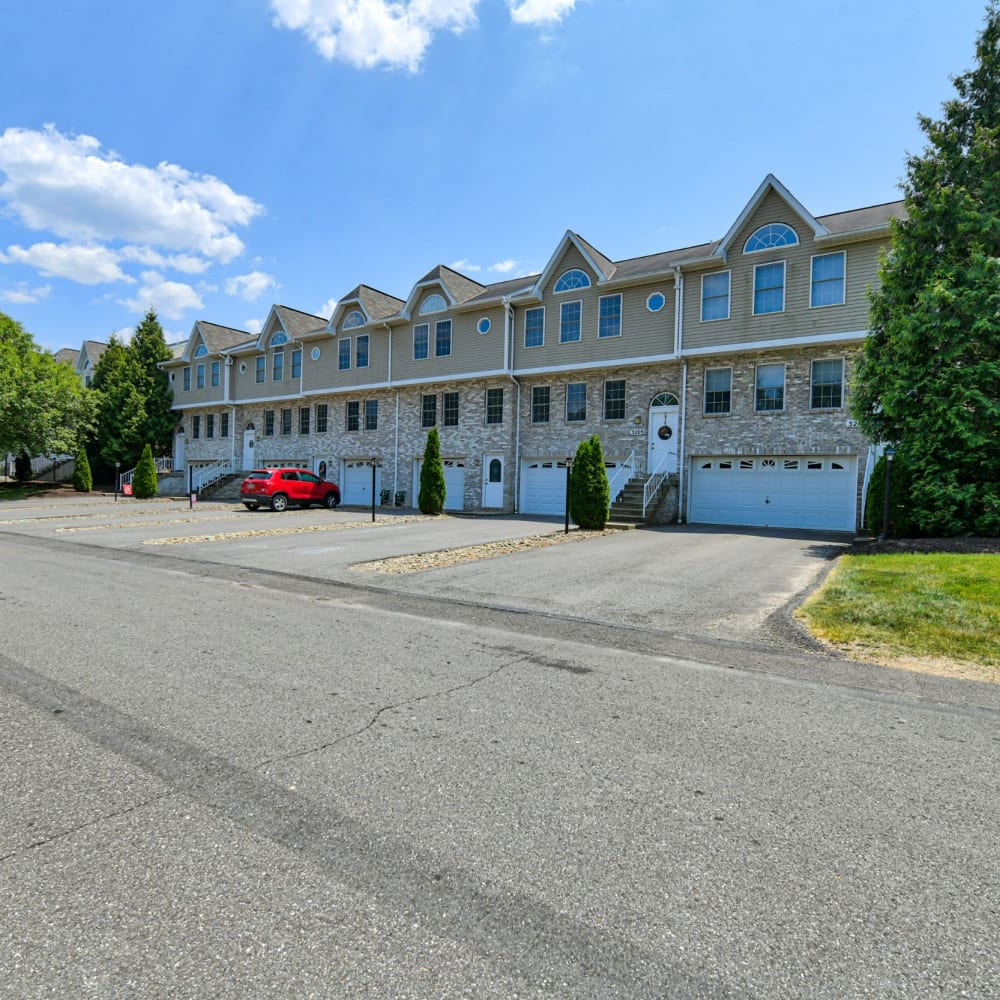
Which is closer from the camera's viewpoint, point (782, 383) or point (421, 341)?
point (782, 383)

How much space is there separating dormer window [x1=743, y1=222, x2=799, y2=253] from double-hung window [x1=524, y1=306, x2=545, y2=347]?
724cm

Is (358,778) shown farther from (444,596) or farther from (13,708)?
(444,596)

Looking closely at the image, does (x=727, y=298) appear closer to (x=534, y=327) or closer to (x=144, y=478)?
(x=534, y=327)

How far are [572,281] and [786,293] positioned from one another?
7335 mm

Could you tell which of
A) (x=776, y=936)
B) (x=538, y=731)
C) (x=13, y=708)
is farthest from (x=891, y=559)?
(x=13, y=708)

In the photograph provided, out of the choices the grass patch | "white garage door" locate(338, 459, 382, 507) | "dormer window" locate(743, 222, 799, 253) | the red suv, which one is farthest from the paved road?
"white garage door" locate(338, 459, 382, 507)

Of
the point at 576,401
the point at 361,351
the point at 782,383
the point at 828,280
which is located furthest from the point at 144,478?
the point at 828,280

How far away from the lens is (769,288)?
1872 centimetres

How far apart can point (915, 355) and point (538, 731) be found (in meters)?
13.3

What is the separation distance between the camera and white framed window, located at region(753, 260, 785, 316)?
18516mm

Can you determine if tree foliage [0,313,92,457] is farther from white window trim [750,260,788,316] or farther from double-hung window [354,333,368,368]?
white window trim [750,260,788,316]

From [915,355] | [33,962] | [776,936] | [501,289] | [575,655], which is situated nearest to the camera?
[33,962]

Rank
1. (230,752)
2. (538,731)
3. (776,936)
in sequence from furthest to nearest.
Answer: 1. (538,731)
2. (230,752)
3. (776,936)

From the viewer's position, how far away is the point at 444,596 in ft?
26.8
